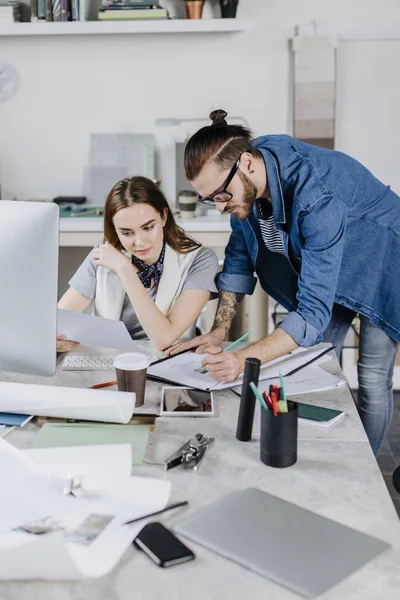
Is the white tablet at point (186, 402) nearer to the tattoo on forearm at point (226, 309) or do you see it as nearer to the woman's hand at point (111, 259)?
the tattoo on forearm at point (226, 309)

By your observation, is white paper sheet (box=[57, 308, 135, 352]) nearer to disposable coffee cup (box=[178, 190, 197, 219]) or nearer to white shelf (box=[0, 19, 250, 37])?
disposable coffee cup (box=[178, 190, 197, 219])

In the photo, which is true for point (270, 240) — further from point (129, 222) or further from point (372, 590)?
point (372, 590)

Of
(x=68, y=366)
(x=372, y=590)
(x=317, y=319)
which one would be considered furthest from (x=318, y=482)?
(x=68, y=366)

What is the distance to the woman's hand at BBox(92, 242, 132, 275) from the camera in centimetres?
199

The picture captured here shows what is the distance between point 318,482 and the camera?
3.56 ft

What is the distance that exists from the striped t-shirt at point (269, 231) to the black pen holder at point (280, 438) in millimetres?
801

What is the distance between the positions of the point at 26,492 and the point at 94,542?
A: 0.16 metres

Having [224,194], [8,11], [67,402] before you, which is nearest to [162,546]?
[67,402]

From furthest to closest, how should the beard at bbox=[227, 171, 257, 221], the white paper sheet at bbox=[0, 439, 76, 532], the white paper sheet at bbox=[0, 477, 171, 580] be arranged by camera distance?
the beard at bbox=[227, 171, 257, 221], the white paper sheet at bbox=[0, 439, 76, 532], the white paper sheet at bbox=[0, 477, 171, 580]

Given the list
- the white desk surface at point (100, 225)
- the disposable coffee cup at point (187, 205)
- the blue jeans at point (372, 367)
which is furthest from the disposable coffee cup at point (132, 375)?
the disposable coffee cup at point (187, 205)

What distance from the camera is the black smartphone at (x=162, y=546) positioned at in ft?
2.90

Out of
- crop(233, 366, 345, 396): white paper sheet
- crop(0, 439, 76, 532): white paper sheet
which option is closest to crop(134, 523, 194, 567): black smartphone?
crop(0, 439, 76, 532): white paper sheet

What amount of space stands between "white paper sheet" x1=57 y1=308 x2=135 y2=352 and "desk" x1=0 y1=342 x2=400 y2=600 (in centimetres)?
10

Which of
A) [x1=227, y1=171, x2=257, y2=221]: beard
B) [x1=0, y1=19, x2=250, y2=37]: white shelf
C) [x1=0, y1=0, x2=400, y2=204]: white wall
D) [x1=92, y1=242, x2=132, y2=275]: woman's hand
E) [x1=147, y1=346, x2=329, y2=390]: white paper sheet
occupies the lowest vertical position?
[x1=147, y1=346, x2=329, y2=390]: white paper sheet
